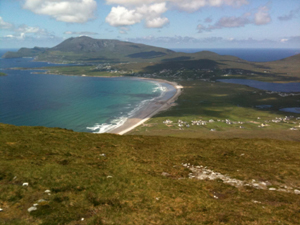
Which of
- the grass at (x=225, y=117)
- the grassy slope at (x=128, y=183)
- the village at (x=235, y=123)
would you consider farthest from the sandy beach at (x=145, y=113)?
the grassy slope at (x=128, y=183)

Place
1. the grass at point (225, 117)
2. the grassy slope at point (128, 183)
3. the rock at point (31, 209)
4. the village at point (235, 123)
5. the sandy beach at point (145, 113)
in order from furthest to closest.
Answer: the village at point (235, 123) < the sandy beach at point (145, 113) < the grass at point (225, 117) < the grassy slope at point (128, 183) < the rock at point (31, 209)

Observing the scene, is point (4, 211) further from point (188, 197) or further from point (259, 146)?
point (259, 146)

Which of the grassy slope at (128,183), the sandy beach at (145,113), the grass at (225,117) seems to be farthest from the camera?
the sandy beach at (145,113)

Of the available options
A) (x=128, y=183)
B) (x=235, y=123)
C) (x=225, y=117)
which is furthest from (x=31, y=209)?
(x=225, y=117)

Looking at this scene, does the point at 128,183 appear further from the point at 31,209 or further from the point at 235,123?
the point at 235,123

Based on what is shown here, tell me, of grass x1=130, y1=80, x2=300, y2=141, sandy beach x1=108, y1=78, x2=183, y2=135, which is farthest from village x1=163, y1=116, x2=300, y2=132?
sandy beach x1=108, y1=78, x2=183, y2=135

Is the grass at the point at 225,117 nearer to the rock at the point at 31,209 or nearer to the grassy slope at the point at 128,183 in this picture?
the grassy slope at the point at 128,183

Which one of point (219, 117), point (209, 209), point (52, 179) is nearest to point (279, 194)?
point (209, 209)

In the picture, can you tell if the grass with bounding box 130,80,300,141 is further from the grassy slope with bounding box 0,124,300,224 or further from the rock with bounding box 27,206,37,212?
the rock with bounding box 27,206,37,212
